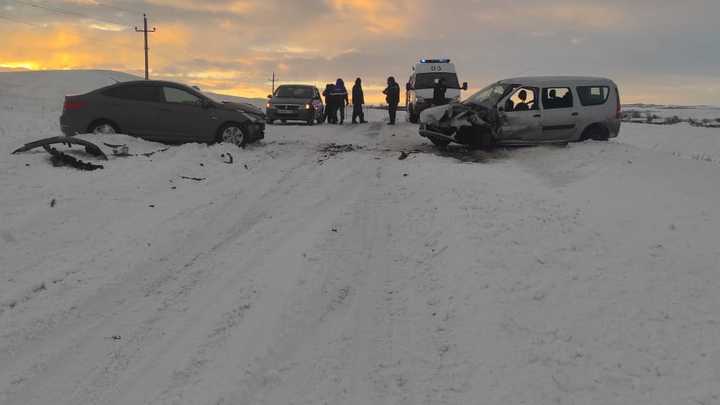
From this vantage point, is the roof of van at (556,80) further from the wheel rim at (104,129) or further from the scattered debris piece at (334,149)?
the wheel rim at (104,129)

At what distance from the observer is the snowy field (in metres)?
2.82

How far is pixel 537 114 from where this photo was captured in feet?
36.9

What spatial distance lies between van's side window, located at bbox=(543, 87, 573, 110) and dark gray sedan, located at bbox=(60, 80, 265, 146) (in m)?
7.16

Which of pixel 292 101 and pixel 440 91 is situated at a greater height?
pixel 440 91

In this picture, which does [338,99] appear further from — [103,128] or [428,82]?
[103,128]

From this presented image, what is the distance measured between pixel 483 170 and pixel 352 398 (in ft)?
21.6

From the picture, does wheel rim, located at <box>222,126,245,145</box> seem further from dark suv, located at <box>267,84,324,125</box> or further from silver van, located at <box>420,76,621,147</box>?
dark suv, located at <box>267,84,324,125</box>

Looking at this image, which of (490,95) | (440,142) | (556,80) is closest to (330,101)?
(440,142)

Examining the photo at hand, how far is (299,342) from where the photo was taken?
321cm

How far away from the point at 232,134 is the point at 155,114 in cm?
178

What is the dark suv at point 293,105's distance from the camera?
64.8 feet

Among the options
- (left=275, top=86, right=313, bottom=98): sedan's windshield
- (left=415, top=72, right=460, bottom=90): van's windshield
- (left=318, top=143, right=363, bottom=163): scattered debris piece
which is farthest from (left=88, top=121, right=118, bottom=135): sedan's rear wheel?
(left=415, top=72, right=460, bottom=90): van's windshield

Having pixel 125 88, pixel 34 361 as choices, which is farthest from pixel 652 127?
pixel 34 361

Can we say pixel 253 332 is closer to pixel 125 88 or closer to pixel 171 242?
pixel 171 242
